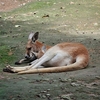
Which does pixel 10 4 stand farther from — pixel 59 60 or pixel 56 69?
pixel 56 69

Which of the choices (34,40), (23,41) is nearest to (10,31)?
(23,41)

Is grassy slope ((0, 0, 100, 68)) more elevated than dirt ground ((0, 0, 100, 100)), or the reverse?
grassy slope ((0, 0, 100, 68))

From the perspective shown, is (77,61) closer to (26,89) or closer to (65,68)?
(65,68)

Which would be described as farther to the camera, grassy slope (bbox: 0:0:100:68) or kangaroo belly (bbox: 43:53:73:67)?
grassy slope (bbox: 0:0:100:68)

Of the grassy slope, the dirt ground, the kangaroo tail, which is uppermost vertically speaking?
the grassy slope

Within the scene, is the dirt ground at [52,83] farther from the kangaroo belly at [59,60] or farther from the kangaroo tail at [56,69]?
the kangaroo belly at [59,60]

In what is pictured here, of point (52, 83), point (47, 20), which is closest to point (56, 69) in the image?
point (52, 83)

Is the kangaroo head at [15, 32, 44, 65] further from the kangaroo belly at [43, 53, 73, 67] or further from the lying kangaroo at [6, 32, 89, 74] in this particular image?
the kangaroo belly at [43, 53, 73, 67]

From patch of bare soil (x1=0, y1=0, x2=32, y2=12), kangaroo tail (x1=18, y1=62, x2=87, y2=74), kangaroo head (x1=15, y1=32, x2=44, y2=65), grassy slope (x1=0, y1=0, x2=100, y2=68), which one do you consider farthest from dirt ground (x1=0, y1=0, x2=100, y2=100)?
patch of bare soil (x1=0, y1=0, x2=32, y2=12)

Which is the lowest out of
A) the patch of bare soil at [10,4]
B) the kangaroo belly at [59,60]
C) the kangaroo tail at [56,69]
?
the kangaroo tail at [56,69]

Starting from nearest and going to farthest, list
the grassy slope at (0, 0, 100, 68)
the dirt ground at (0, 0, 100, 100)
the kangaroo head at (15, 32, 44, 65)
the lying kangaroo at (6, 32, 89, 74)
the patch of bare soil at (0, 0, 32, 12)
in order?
1. the dirt ground at (0, 0, 100, 100)
2. the lying kangaroo at (6, 32, 89, 74)
3. the kangaroo head at (15, 32, 44, 65)
4. the grassy slope at (0, 0, 100, 68)
5. the patch of bare soil at (0, 0, 32, 12)

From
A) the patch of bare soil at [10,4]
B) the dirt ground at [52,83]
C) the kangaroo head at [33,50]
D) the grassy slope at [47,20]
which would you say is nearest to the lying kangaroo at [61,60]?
the dirt ground at [52,83]

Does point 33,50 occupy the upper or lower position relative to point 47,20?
lower

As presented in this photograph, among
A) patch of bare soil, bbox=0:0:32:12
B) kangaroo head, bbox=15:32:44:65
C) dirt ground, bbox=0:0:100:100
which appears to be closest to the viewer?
dirt ground, bbox=0:0:100:100
